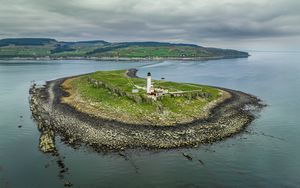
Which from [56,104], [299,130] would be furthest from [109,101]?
[299,130]

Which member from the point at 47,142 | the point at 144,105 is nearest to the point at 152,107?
the point at 144,105

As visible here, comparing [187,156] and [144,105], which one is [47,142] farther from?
[144,105]

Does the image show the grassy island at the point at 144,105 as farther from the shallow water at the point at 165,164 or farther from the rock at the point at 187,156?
the rock at the point at 187,156

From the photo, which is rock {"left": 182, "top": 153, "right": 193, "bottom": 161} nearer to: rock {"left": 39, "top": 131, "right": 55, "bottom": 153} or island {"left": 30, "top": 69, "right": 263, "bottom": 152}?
island {"left": 30, "top": 69, "right": 263, "bottom": 152}

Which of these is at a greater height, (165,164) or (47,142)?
(47,142)

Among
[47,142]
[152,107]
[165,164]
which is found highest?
[152,107]

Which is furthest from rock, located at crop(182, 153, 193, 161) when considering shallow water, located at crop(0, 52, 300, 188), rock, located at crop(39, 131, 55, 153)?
rock, located at crop(39, 131, 55, 153)

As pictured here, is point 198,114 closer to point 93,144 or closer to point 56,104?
point 93,144

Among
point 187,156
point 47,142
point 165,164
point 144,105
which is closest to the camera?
point 165,164

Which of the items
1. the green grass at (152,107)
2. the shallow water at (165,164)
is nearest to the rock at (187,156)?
the shallow water at (165,164)
